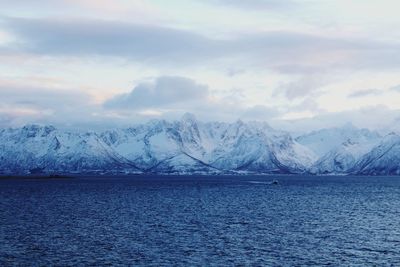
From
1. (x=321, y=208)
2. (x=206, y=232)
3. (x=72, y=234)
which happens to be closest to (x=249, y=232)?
(x=206, y=232)

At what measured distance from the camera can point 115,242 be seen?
84.1m

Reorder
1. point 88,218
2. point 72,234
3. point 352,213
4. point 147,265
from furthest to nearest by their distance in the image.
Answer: point 352,213
point 88,218
point 72,234
point 147,265

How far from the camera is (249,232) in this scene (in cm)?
9694

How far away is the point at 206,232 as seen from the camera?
96125mm

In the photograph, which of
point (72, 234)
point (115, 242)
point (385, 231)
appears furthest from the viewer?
point (385, 231)

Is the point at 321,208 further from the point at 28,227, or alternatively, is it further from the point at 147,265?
the point at 147,265

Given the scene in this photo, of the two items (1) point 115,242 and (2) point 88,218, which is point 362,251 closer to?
(1) point 115,242

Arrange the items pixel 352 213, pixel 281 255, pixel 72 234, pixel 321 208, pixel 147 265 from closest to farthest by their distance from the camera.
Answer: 1. pixel 147 265
2. pixel 281 255
3. pixel 72 234
4. pixel 352 213
5. pixel 321 208

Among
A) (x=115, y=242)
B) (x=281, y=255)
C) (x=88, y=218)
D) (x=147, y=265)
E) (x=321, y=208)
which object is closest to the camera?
(x=147, y=265)

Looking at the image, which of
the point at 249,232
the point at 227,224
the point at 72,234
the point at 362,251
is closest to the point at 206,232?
the point at 249,232

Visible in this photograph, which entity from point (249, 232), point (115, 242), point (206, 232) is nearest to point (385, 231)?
point (249, 232)

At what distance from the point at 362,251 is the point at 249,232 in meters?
23.2

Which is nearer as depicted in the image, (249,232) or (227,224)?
(249,232)

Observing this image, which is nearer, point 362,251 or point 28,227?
point 362,251
